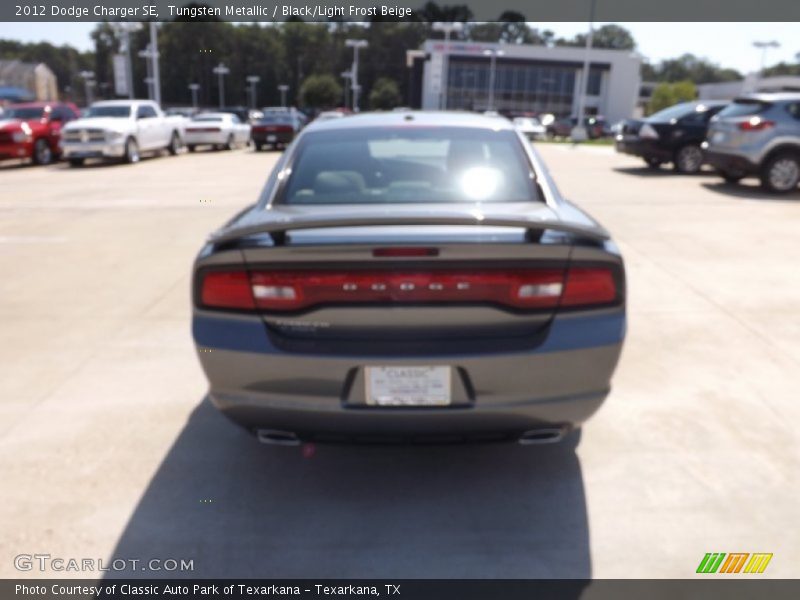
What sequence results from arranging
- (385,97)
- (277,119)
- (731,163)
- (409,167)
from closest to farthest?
(409,167) < (731,163) < (277,119) < (385,97)

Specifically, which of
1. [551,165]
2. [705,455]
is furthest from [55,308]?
[551,165]

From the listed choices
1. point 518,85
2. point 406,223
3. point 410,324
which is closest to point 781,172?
point 406,223

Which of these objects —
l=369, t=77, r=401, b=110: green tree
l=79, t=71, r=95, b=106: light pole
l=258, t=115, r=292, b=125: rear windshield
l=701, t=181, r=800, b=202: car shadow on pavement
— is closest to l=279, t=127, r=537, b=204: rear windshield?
l=701, t=181, r=800, b=202: car shadow on pavement

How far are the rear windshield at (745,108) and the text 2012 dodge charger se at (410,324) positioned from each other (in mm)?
11857

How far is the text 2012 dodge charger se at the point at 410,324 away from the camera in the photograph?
2.71 meters

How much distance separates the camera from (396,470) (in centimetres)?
346

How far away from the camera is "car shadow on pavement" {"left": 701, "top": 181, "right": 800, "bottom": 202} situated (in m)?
12.6

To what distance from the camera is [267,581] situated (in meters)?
2.65

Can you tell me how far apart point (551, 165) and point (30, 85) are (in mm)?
111265

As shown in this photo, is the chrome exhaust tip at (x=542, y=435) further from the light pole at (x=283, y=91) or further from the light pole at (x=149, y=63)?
the light pole at (x=283, y=91)

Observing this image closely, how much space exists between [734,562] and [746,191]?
12474 mm

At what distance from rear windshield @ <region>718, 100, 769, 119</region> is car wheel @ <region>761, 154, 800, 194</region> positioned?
92 centimetres

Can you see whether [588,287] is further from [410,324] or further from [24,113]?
[24,113]

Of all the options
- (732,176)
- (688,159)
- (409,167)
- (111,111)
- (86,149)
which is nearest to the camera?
(409,167)
